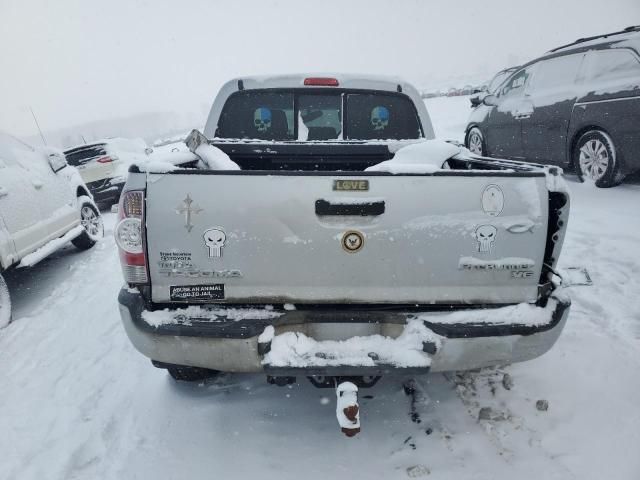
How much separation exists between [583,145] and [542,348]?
5.55 metres

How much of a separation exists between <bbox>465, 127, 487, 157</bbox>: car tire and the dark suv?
0.55 metres

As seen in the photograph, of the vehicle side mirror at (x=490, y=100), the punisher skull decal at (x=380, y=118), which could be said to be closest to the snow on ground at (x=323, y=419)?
the punisher skull decal at (x=380, y=118)

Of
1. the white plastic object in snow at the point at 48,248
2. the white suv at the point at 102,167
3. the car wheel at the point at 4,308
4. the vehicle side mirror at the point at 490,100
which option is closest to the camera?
the car wheel at the point at 4,308

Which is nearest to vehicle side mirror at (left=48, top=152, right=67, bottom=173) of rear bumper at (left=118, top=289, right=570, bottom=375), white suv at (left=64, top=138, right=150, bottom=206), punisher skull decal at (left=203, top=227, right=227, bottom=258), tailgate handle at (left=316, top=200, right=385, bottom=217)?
white suv at (left=64, top=138, right=150, bottom=206)

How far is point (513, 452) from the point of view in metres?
2.31

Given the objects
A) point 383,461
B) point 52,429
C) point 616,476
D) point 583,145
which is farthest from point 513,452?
point 583,145

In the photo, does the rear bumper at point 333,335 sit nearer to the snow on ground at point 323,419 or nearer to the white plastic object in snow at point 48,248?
the snow on ground at point 323,419

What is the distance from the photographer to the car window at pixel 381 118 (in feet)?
13.2

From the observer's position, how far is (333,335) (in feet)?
7.16

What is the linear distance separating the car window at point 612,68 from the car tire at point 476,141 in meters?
2.66

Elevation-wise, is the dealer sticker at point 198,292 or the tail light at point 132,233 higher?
the tail light at point 132,233

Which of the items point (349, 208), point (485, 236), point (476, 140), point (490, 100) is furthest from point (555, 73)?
point (349, 208)

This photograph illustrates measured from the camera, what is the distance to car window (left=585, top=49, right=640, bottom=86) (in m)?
5.90

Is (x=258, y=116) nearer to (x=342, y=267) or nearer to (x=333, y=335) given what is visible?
(x=342, y=267)
